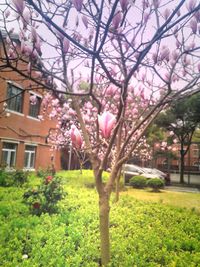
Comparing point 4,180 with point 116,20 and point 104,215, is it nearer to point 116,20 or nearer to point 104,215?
point 104,215

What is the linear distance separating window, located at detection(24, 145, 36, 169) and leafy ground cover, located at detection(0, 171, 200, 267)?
10.5 metres

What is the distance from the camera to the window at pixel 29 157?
1695 centimetres

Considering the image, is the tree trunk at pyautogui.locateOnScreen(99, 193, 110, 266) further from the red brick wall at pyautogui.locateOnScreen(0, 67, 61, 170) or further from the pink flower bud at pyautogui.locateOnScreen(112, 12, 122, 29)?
the red brick wall at pyautogui.locateOnScreen(0, 67, 61, 170)

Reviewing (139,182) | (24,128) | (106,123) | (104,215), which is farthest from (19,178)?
(106,123)

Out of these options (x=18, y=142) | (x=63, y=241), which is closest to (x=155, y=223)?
(x=63, y=241)

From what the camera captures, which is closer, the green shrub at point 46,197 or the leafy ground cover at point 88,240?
the leafy ground cover at point 88,240

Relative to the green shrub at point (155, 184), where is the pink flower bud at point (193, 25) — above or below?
above

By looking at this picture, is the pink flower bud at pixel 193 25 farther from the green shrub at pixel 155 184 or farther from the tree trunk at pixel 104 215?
the green shrub at pixel 155 184

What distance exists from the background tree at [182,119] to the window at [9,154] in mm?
12716

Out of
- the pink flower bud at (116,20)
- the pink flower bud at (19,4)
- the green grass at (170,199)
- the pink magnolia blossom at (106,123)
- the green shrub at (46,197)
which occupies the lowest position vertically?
the green grass at (170,199)

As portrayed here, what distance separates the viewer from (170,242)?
14.7ft

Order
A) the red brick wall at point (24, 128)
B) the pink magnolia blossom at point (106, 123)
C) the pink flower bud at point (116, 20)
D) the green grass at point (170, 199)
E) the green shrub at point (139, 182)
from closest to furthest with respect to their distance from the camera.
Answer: the pink flower bud at point (116, 20), the pink magnolia blossom at point (106, 123), the green grass at point (170, 199), the red brick wall at point (24, 128), the green shrub at point (139, 182)

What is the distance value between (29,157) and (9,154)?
7.65 ft

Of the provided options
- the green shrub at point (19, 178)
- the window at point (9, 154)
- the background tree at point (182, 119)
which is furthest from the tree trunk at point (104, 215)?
the background tree at point (182, 119)
